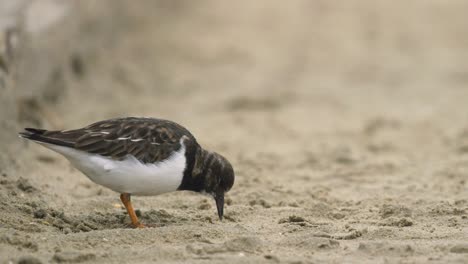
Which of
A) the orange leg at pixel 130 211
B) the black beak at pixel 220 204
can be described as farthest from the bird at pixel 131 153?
the black beak at pixel 220 204

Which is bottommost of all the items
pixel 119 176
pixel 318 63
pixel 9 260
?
pixel 9 260

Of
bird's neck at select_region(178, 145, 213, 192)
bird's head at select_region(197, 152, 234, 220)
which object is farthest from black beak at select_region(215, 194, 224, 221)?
bird's neck at select_region(178, 145, 213, 192)

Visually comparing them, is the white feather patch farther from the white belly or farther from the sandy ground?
the sandy ground

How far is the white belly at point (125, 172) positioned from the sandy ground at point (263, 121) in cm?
29

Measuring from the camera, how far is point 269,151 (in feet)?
28.6

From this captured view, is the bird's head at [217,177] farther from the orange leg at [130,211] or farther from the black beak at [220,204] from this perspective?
the orange leg at [130,211]

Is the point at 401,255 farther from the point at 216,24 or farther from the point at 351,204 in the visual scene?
the point at 216,24

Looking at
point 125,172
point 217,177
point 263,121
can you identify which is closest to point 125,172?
point 125,172

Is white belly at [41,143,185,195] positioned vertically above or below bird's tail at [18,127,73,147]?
below

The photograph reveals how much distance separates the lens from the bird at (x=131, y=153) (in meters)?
5.50

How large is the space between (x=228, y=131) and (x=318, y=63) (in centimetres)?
285

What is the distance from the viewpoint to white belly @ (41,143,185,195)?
5.49 metres

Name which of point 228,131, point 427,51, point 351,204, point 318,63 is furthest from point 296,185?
point 427,51

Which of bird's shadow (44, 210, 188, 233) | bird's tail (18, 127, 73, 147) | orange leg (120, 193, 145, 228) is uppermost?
bird's tail (18, 127, 73, 147)
